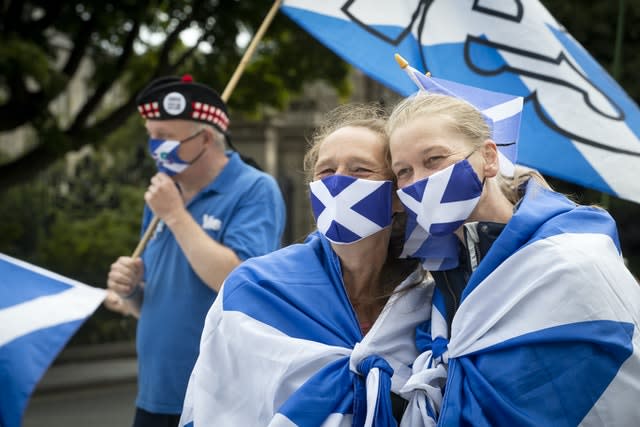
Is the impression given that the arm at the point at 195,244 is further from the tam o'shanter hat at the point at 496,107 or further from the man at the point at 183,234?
the tam o'shanter hat at the point at 496,107

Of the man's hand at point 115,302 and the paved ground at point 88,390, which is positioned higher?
the man's hand at point 115,302

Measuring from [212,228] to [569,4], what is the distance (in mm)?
10881

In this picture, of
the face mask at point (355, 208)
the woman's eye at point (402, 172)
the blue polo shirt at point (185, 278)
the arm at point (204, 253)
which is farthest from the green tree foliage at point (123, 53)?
the woman's eye at point (402, 172)

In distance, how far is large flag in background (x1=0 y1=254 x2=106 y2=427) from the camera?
3.70 meters

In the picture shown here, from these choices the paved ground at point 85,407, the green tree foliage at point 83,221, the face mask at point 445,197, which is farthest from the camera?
the green tree foliage at point 83,221

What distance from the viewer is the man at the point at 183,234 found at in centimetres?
371

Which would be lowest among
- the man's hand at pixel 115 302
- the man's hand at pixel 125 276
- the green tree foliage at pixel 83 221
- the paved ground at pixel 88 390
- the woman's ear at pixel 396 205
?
the paved ground at pixel 88 390

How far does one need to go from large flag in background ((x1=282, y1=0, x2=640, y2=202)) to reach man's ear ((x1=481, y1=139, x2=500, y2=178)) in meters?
1.73

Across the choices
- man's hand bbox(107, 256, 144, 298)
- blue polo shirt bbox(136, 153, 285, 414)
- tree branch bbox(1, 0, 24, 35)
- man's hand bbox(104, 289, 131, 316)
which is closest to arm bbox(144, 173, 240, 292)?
blue polo shirt bbox(136, 153, 285, 414)

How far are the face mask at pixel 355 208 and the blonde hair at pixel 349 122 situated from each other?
114 mm

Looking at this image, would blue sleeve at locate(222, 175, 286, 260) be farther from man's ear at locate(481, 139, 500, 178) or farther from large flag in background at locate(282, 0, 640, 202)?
man's ear at locate(481, 139, 500, 178)

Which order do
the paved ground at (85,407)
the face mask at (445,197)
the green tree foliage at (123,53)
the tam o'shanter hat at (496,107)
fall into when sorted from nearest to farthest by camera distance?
the face mask at (445,197)
the tam o'shanter hat at (496,107)
the paved ground at (85,407)
the green tree foliage at (123,53)

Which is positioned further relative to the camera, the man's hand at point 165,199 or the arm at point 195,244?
the man's hand at point 165,199

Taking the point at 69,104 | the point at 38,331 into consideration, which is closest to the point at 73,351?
the point at 69,104
